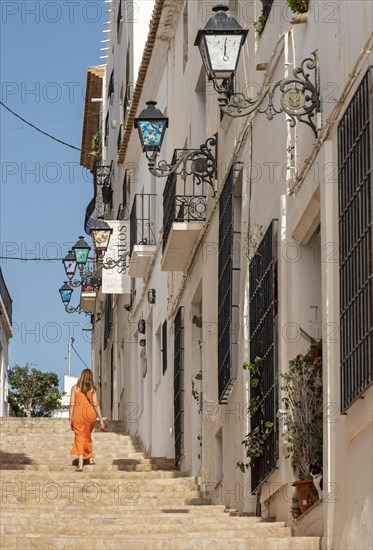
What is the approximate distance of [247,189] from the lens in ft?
46.6

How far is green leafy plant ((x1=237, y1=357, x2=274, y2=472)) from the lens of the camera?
12523 millimetres

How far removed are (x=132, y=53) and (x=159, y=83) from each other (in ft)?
15.4

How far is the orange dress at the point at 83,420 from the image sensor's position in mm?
18547

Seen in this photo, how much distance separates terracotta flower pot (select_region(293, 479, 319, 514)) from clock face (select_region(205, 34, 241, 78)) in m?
3.19

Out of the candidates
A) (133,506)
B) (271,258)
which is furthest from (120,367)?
(271,258)

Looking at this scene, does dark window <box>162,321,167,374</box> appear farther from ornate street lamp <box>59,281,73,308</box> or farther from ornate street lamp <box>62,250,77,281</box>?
ornate street lamp <box>59,281,73,308</box>

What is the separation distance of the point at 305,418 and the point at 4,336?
112 feet

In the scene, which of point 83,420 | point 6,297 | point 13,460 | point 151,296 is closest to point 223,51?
point 83,420

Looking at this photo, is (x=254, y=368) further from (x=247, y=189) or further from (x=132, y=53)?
(x=132, y=53)

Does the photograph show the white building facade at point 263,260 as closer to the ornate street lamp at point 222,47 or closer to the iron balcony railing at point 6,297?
the ornate street lamp at point 222,47

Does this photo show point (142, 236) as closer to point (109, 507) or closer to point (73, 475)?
point (73, 475)

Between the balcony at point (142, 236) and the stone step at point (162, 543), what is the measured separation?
45.1 ft

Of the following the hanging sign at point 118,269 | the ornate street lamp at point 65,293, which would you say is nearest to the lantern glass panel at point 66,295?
the ornate street lamp at point 65,293

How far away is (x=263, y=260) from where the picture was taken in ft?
41.5
